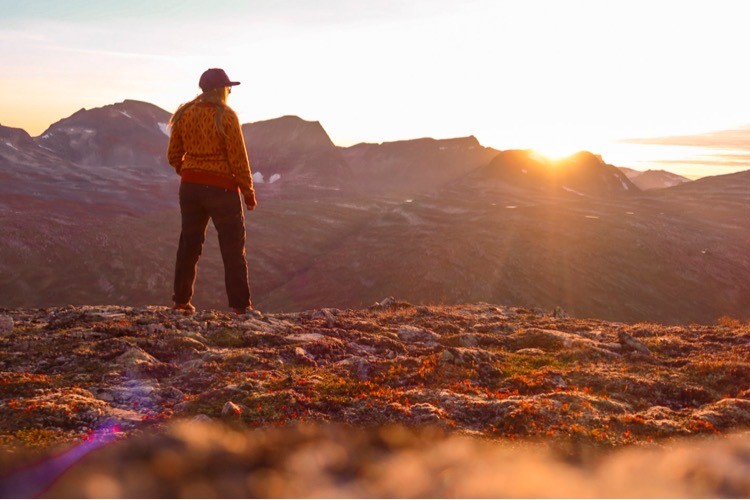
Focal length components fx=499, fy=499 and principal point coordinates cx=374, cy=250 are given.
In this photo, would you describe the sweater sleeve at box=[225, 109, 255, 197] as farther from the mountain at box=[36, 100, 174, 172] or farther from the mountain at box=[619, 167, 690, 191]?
the mountain at box=[619, 167, 690, 191]

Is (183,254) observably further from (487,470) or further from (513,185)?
(513,185)

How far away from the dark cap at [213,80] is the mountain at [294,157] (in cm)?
9183

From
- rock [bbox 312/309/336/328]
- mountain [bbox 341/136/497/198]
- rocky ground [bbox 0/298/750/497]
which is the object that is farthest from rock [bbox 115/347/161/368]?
mountain [bbox 341/136/497/198]

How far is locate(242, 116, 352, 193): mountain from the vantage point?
114 m

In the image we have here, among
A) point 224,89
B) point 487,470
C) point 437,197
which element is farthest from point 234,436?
point 437,197

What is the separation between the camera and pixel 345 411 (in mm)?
4988

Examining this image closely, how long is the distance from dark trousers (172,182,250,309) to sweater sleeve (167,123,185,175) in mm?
405

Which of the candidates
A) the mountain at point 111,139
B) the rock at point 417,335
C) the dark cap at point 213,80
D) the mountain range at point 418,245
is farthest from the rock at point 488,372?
the mountain at point 111,139

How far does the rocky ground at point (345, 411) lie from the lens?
10.6ft

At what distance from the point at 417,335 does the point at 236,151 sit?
4807 mm

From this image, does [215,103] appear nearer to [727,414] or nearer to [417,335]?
[417,335]

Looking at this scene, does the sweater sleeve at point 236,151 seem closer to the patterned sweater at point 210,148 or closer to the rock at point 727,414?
the patterned sweater at point 210,148

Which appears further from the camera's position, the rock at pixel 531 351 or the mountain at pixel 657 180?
the mountain at pixel 657 180

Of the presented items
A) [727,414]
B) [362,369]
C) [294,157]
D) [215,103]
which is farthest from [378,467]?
[294,157]
